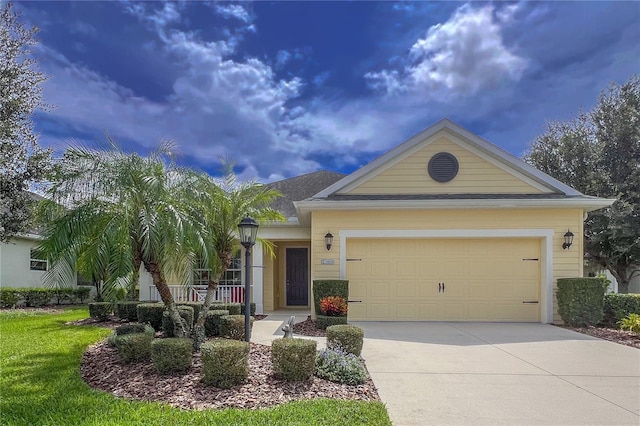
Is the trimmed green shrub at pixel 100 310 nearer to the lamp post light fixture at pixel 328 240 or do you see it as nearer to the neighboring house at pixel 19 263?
the lamp post light fixture at pixel 328 240

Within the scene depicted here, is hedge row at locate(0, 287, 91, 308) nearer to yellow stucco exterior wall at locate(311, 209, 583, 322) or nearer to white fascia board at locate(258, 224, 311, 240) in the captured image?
white fascia board at locate(258, 224, 311, 240)

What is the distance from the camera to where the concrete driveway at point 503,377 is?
405 cm

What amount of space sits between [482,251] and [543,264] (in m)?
1.66

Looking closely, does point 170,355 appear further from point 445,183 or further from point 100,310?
point 445,183

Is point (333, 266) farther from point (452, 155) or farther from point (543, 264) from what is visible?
point (543, 264)

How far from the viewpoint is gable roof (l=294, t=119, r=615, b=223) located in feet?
32.7

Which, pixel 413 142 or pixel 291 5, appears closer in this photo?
pixel 291 5

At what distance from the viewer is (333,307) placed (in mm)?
9102

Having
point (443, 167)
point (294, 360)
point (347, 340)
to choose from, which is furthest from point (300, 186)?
point (294, 360)

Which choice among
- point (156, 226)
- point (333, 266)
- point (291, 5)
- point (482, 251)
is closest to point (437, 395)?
point (156, 226)

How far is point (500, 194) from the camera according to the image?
34.6 feet

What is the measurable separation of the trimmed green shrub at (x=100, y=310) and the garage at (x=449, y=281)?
6.91 meters

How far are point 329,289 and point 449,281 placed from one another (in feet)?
11.6

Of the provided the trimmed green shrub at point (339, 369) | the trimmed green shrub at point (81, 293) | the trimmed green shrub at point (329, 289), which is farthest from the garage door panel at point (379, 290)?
the trimmed green shrub at point (81, 293)
